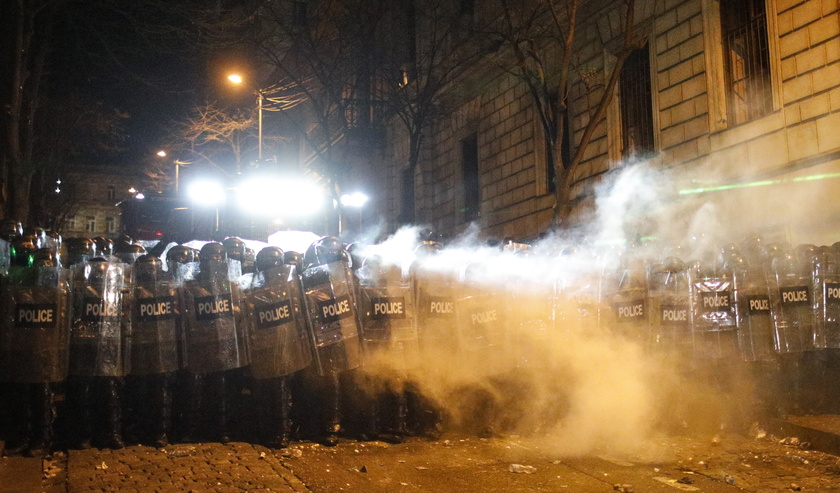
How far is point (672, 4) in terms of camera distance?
48.1ft

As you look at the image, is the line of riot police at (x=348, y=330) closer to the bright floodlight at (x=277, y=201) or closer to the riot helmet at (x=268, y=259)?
the riot helmet at (x=268, y=259)

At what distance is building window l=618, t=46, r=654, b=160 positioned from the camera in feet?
51.3

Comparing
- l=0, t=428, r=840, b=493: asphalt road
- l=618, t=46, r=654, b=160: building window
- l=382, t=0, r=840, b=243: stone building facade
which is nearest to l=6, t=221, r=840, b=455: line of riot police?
l=0, t=428, r=840, b=493: asphalt road

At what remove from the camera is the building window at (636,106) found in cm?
1564

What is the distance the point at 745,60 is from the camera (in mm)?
13172

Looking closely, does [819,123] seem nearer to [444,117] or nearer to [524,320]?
[524,320]

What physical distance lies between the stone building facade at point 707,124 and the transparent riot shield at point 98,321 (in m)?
8.77

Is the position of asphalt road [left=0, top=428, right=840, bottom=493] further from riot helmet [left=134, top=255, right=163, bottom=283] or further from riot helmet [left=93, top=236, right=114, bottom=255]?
riot helmet [left=93, top=236, right=114, bottom=255]

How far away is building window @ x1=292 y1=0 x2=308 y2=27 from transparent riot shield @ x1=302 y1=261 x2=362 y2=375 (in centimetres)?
1733

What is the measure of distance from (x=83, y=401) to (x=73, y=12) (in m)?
10.6

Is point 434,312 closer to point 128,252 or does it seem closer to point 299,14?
point 128,252

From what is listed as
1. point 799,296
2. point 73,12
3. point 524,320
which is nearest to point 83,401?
point 524,320

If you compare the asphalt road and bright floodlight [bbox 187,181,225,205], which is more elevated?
A: bright floodlight [bbox 187,181,225,205]

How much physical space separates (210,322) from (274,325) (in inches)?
20.9
